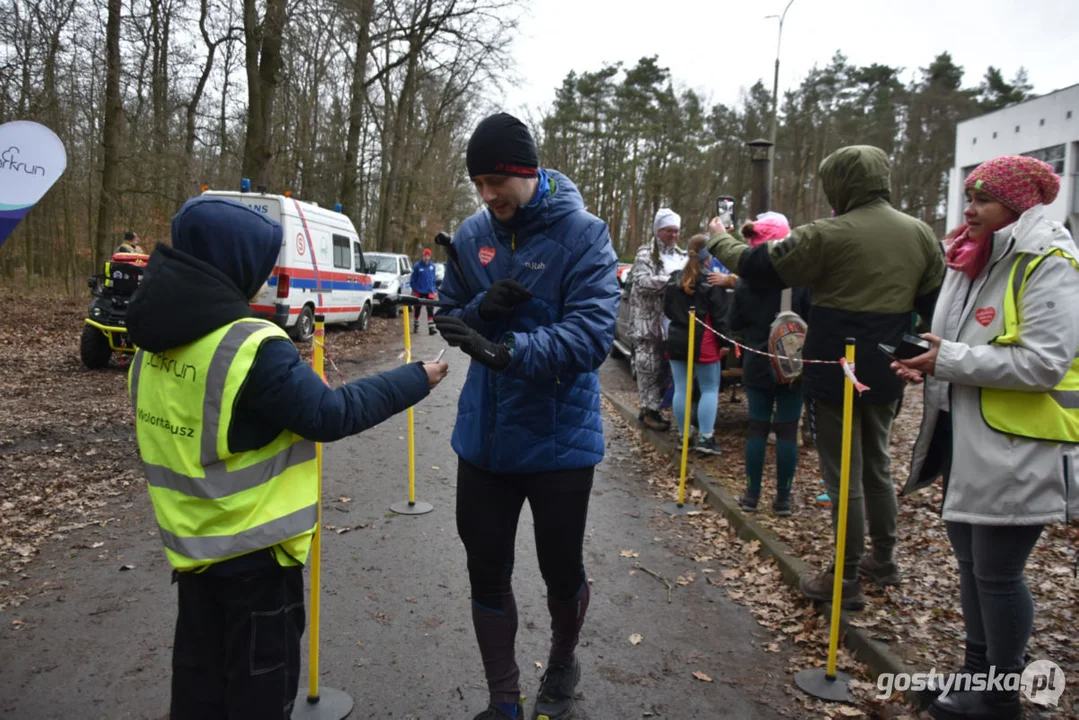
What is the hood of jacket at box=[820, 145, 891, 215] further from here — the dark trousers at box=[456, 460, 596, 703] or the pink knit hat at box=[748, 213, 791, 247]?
the dark trousers at box=[456, 460, 596, 703]

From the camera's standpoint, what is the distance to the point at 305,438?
2107mm

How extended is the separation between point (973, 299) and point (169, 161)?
23.0 meters

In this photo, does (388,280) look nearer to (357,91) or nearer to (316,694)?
(357,91)

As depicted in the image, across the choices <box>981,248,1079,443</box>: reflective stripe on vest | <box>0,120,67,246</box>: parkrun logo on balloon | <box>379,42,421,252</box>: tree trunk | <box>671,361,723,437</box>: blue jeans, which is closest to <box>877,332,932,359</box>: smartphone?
<box>981,248,1079,443</box>: reflective stripe on vest

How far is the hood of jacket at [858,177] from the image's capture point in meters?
3.52

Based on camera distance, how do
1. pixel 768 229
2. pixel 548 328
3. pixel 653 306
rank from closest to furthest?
pixel 548 328, pixel 768 229, pixel 653 306

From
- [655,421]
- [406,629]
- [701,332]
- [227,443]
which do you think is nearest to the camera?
[227,443]

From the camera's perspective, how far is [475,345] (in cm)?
225

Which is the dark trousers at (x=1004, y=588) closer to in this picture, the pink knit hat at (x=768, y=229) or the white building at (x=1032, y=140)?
the pink knit hat at (x=768, y=229)

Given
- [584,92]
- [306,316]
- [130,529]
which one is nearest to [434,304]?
[130,529]

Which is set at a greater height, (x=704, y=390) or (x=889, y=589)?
(x=704, y=390)

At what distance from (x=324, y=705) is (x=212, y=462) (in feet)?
4.82

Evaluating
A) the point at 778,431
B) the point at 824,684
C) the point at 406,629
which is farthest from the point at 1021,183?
the point at 406,629

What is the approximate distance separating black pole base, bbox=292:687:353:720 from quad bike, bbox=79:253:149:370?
27.0 feet
